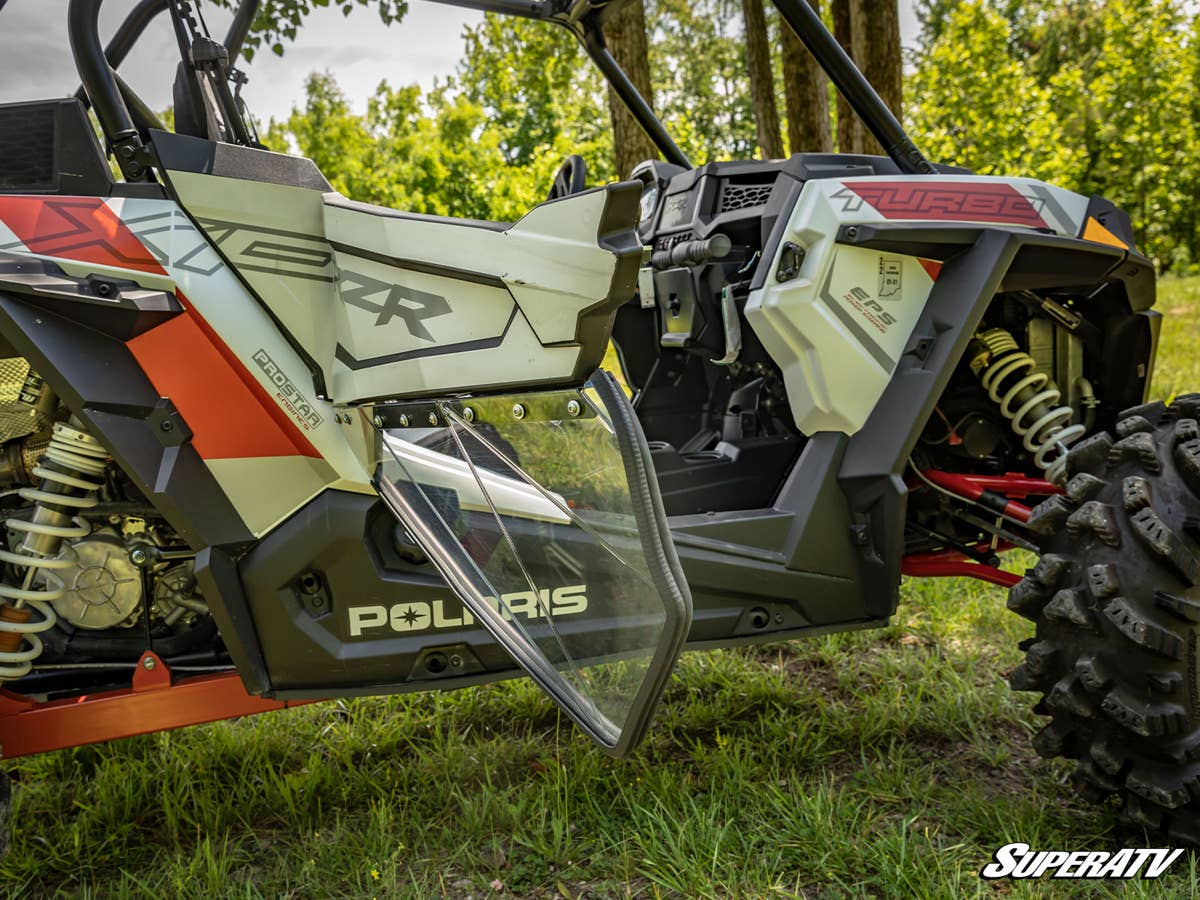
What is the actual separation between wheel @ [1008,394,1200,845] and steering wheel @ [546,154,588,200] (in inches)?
73.0

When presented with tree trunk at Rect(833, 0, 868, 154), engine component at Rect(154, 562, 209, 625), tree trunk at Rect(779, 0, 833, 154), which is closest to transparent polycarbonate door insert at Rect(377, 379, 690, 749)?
engine component at Rect(154, 562, 209, 625)

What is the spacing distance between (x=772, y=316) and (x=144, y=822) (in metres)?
2.17

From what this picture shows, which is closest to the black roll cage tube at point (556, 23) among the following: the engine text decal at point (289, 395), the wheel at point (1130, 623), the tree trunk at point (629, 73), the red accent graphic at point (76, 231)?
the red accent graphic at point (76, 231)

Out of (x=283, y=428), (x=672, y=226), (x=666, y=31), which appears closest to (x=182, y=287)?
(x=283, y=428)

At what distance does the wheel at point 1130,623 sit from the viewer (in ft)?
6.81

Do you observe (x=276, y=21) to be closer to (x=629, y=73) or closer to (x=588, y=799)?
(x=588, y=799)

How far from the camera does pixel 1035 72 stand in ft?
99.6

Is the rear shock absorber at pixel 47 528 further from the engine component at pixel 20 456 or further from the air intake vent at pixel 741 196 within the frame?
the air intake vent at pixel 741 196

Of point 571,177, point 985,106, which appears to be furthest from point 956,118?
point 571,177

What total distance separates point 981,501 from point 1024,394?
368 mm

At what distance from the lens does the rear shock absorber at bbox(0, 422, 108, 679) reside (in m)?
2.02

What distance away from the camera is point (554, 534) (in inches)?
78.9

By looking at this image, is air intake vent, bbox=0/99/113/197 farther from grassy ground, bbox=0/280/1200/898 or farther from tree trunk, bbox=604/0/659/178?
tree trunk, bbox=604/0/659/178

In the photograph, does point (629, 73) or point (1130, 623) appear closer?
point (1130, 623)
